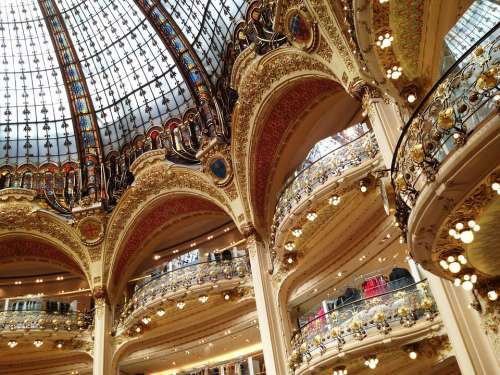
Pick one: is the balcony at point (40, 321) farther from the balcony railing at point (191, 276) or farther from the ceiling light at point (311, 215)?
the ceiling light at point (311, 215)

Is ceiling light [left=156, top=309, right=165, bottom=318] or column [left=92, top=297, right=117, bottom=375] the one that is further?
column [left=92, top=297, right=117, bottom=375]

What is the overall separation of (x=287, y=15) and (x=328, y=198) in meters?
4.96

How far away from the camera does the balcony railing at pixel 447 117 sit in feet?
18.5

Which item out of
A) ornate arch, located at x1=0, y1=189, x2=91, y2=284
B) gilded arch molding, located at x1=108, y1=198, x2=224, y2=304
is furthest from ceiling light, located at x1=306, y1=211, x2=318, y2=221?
ornate arch, located at x1=0, y1=189, x2=91, y2=284

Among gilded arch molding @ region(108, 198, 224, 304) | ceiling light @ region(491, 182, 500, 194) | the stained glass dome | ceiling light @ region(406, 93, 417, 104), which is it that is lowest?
ceiling light @ region(491, 182, 500, 194)

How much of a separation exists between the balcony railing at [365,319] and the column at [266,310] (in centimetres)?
65

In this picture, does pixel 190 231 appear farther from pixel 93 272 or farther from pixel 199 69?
pixel 199 69

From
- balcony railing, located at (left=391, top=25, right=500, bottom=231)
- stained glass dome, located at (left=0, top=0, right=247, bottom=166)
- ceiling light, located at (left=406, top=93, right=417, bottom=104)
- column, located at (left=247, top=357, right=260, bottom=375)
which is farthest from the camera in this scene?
stained glass dome, located at (left=0, top=0, right=247, bottom=166)

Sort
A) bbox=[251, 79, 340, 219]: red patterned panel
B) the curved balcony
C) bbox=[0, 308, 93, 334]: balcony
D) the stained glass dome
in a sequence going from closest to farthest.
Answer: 1. bbox=[251, 79, 340, 219]: red patterned panel
2. the curved balcony
3. bbox=[0, 308, 93, 334]: balcony
4. the stained glass dome

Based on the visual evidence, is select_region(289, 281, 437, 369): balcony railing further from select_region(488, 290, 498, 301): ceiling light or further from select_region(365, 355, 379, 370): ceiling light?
select_region(488, 290, 498, 301): ceiling light

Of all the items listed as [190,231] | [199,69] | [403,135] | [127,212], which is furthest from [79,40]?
[403,135]

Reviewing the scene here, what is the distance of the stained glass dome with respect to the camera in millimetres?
19250

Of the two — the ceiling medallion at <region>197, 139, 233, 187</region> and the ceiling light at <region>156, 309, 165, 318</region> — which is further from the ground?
the ceiling medallion at <region>197, 139, 233, 187</region>

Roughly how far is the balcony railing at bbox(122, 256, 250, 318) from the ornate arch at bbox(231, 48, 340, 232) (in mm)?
1860
